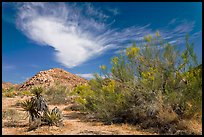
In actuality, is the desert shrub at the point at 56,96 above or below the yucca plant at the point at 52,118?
above

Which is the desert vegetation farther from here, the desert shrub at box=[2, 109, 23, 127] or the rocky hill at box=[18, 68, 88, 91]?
the rocky hill at box=[18, 68, 88, 91]

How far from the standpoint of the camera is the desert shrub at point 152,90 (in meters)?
8.48

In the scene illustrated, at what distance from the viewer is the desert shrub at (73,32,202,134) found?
8.48m

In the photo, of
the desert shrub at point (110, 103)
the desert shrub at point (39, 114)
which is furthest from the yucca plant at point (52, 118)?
the desert shrub at point (110, 103)

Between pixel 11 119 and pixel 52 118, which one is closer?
pixel 52 118

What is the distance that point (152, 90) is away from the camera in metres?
9.08

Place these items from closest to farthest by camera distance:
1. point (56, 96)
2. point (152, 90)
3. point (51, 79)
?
point (152, 90), point (56, 96), point (51, 79)

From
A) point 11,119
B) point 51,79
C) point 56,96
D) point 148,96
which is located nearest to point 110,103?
point 148,96

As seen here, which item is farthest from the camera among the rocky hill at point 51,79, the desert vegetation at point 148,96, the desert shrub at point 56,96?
the rocky hill at point 51,79

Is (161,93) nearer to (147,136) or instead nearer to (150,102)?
(150,102)

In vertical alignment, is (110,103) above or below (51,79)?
below

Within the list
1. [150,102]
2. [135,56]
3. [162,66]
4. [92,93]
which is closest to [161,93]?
[150,102]

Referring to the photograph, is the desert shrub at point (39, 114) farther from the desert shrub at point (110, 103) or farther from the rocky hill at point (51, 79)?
the rocky hill at point (51, 79)

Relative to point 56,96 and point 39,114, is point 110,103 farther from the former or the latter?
point 56,96
